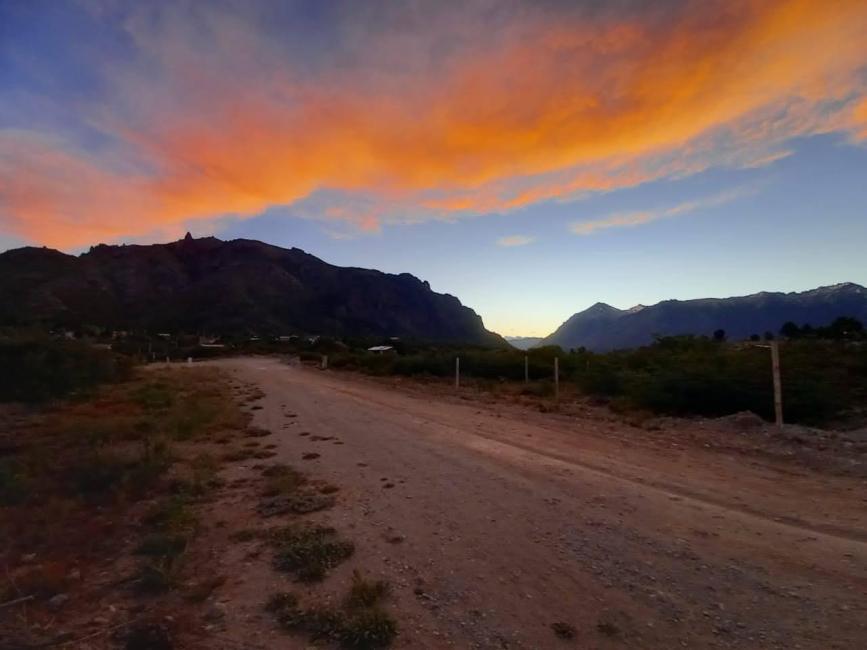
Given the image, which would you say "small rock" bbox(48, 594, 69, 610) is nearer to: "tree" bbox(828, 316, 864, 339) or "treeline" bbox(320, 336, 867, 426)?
"treeline" bbox(320, 336, 867, 426)

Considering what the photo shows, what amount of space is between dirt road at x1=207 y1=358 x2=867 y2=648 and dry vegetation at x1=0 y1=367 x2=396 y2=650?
36cm

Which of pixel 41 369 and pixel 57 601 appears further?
pixel 41 369

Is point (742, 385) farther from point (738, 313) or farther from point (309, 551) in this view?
point (738, 313)

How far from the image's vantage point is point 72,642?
447 cm

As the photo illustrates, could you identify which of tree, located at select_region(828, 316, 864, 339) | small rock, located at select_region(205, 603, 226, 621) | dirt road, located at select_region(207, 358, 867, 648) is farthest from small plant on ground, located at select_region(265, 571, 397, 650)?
tree, located at select_region(828, 316, 864, 339)

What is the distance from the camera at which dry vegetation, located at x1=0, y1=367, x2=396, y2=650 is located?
4652 millimetres

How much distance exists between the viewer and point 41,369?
2038 centimetres

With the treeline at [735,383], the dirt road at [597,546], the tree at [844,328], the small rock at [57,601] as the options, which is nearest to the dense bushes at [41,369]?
the dirt road at [597,546]

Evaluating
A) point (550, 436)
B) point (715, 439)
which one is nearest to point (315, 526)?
point (550, 436)

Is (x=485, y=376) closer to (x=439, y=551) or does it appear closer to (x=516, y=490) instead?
(x=516, y=490)

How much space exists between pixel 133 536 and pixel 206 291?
14820 cm

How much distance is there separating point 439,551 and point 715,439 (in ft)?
29.8

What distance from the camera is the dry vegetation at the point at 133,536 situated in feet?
15.3

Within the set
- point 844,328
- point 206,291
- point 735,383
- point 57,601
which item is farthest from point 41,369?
point 206,291
